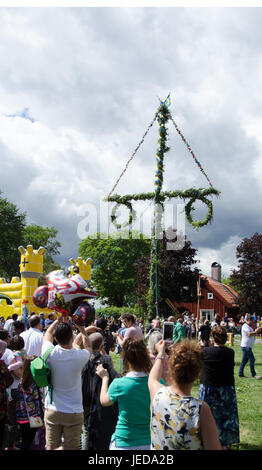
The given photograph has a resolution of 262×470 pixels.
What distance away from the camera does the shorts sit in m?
3.98

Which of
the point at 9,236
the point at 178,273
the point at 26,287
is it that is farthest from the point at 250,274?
the point at 9,236

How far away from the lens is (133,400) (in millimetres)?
3164

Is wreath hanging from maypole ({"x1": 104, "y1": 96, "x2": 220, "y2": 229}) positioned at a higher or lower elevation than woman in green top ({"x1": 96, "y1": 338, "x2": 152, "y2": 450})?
higher

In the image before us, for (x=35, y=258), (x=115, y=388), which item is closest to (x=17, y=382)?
(x=115, y=388)

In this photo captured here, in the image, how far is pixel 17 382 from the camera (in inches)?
210

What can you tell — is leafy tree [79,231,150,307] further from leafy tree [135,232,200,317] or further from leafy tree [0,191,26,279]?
leafy tree [135,232,200,317]

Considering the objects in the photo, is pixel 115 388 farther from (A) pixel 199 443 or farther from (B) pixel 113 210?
(B) pixel 113 210

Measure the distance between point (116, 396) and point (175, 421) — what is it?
0.87m

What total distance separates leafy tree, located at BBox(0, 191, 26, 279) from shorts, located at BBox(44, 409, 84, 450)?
42.5 meters

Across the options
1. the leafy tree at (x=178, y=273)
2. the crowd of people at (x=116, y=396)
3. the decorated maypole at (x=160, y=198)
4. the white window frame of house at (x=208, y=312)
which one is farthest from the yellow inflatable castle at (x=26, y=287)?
the white window frame of house at (x=208, y=312)

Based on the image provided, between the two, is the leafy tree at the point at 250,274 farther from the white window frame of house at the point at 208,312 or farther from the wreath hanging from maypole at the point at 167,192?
the wreath hanging from maypole at the point at 167,192

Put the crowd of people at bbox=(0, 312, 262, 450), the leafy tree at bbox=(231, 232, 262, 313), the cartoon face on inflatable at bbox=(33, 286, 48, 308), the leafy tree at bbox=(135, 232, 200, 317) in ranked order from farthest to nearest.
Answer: the leafy tree at bbox=(231, 232, 262, 313) < the leafy tree at bbox=(135, 232, 200, 317) < the cartoon face on inflatable at bbox=(33, 286, 48, 308) < the crowd of people at bbox=(0, 312, 262, 450)

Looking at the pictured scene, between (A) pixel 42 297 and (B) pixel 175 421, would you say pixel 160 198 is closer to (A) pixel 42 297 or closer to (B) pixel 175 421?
(A) pixel 42 297

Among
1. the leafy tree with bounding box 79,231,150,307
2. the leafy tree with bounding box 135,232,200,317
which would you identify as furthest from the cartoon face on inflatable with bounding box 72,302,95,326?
the leafy tree with bounding box 79,231,150,307
